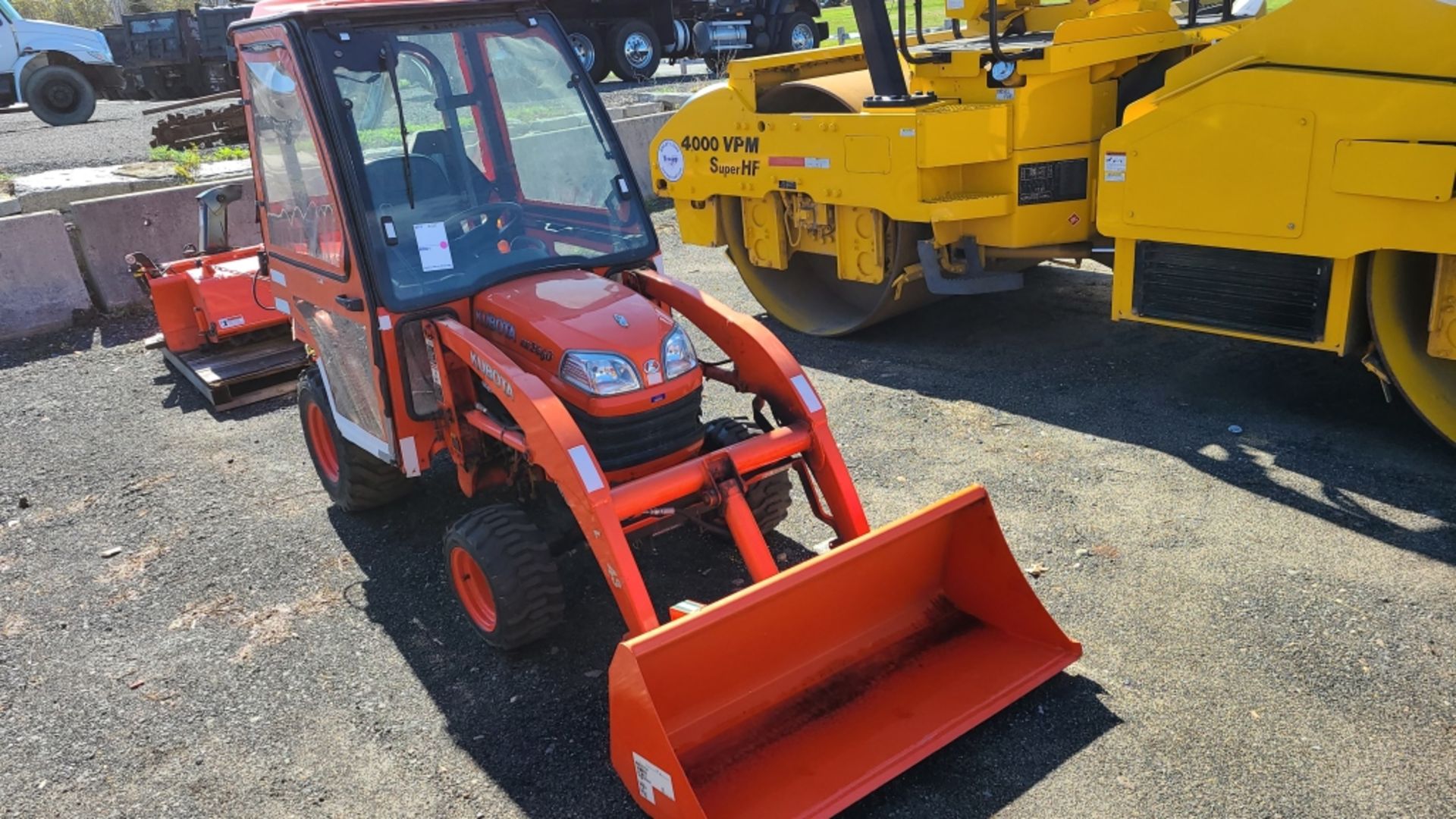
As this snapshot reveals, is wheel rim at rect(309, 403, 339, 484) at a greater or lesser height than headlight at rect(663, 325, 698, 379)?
lesser

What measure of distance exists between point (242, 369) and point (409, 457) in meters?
3.05

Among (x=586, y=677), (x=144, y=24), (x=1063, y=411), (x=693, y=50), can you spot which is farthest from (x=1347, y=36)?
(x=144, y=24)

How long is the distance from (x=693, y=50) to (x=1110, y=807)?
19373mm

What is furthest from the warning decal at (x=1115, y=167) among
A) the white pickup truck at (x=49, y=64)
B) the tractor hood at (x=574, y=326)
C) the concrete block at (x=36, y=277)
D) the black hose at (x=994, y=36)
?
the white pickup truck at (x=49, y=64)

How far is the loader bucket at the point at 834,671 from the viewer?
304 centimetres

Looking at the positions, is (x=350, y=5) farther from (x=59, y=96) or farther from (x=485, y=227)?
(x=59, y=96)

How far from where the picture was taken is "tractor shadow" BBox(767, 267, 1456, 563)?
4.74 meters

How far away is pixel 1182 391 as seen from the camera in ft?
19.4

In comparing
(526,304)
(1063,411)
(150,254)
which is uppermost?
(526,304)

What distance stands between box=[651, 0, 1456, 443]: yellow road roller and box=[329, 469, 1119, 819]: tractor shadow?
2303 millimetres

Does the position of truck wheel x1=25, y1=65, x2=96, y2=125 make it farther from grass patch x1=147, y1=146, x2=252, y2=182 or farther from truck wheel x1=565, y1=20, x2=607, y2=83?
truck wheel x1=565, y1=20, x2=607, y2=83

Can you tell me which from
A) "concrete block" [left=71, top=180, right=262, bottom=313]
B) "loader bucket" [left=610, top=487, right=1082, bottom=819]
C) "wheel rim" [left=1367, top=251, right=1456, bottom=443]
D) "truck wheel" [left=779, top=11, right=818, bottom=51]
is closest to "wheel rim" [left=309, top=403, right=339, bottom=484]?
"loader bucket" [left=610, top=487, right=1082, bottom=819]

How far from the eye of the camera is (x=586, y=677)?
3.84 m

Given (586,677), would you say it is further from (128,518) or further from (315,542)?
(128,518)
